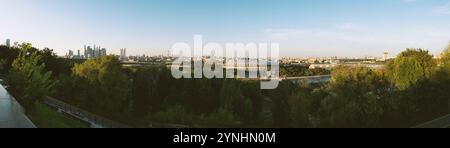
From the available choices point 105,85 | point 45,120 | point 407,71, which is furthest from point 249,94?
point 45,120

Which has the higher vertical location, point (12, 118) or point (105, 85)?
point (12, 118)

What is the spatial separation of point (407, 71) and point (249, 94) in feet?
55.1

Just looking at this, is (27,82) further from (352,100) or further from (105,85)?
(105,85)

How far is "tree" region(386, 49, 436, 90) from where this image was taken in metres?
38.1

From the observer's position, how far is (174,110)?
40875mm

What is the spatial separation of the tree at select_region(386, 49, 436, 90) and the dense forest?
0.08 meters

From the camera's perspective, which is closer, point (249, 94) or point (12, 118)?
point (12, 118)

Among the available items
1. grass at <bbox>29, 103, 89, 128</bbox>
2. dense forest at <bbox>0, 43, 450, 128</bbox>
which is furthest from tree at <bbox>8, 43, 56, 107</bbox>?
grass at <bbox>29, 103, 89, 128</bbox>

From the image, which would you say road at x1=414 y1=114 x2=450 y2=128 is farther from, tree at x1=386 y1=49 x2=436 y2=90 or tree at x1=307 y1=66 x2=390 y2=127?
tree at x1=386 y1=49 x2=436 y2=90

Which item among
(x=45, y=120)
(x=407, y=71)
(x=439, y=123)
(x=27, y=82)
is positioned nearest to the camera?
(x=27, y=82)

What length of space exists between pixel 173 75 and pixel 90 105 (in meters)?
13.1

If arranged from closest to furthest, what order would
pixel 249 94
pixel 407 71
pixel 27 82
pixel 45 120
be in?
1. pixel 27 82
2. pixel 45 120
3. pixel 407 71
4. pixel 249 94

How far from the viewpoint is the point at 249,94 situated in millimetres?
48125
